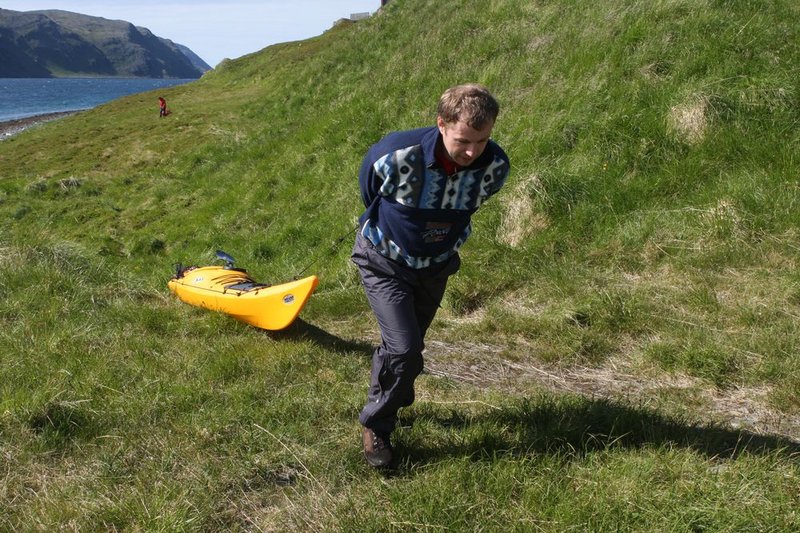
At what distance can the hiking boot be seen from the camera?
3549mm

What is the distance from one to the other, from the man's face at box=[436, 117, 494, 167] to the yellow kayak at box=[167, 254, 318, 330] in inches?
112

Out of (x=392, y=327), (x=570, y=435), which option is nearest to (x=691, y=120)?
(x=570, y=435)

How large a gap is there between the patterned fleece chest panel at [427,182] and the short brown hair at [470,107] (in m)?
0.35

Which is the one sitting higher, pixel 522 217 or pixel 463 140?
pixel 463 140

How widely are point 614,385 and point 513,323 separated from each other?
129 centimetres

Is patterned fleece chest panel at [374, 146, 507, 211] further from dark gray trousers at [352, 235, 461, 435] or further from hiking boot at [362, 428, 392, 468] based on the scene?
hiking boot at [362, 428, 392, 468]

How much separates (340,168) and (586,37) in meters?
5.11

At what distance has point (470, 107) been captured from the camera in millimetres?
3148

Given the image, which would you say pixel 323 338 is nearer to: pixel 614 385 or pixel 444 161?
pixel 614 385

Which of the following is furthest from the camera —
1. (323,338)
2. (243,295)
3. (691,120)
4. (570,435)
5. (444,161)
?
(691,120)

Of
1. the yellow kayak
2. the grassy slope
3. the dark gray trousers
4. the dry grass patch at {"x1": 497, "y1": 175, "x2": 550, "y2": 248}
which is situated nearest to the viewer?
the grassy slope

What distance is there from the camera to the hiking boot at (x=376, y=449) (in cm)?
355

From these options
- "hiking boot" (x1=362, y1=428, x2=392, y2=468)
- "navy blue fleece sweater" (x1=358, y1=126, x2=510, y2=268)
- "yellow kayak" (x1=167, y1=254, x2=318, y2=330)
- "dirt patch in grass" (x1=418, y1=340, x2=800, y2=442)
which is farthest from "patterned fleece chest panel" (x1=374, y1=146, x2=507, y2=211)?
"yellow kayak" (x1=167, y1=254, x2=318, y2=330)

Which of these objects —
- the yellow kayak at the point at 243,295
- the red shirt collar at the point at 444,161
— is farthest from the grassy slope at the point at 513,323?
the red shirt collar at the point at 444,161
